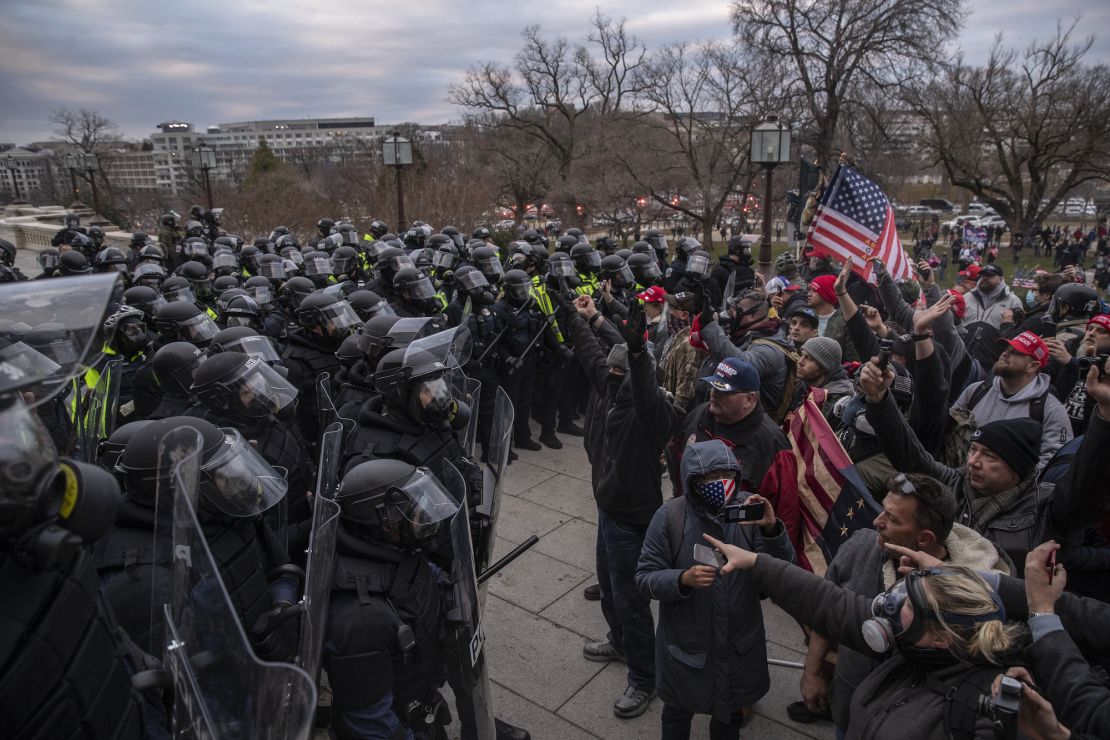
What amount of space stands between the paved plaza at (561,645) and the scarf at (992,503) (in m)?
1.48

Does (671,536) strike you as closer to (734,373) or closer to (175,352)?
(734,373)

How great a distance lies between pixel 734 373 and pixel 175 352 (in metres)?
3.72

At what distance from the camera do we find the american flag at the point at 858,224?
7.09 m

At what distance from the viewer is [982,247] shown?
81.7 ft

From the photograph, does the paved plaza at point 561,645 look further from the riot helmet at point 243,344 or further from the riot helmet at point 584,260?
the riot helmet at point 584,260

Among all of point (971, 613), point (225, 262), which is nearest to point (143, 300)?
point (225, 262)

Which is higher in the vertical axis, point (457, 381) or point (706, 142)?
point (706, 142)

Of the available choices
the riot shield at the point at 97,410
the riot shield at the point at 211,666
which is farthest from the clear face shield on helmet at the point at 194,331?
the riot shield at the point at 211,666

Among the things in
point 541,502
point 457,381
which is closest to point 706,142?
point 541,502

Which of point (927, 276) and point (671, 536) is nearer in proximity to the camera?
point (671, 536)

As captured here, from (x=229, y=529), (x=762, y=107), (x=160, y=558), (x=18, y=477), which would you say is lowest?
(x=229, y=529)

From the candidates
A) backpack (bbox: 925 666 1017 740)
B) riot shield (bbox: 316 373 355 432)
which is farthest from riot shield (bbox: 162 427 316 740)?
riot shield (bbox: 316 373 355 432)

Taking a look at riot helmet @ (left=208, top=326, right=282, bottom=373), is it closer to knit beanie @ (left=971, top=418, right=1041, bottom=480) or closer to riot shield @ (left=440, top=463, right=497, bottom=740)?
riot shield @ (left=440, top=463, right=497, bottom=740)

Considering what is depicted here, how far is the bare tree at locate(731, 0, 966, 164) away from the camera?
24359 mm
